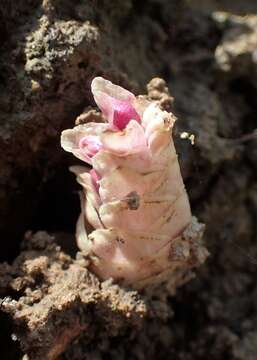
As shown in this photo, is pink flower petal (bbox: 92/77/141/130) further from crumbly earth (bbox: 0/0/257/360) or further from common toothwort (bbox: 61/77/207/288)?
crumbly earth (bbox: 0/0/257/360)

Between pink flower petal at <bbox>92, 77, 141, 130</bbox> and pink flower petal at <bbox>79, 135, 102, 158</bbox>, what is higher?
pink flower petal at <bbox>92, 77, 141, 130</bbox>

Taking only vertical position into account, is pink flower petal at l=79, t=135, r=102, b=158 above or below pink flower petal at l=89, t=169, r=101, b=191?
above

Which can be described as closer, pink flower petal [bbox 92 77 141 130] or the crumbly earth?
pink flower petal [bbox 92 77 141 130]

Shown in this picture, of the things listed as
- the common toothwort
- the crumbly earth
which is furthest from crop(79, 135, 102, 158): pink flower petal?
the crumbly earth

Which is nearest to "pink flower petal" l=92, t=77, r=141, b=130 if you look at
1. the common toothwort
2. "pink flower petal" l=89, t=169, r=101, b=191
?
the common toothwort

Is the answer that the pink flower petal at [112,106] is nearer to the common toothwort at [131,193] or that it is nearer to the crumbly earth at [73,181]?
the common toothwort at [131,193]

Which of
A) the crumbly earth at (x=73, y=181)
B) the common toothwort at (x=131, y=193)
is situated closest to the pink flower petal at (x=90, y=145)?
the common toothwort at (x=131, y=193)

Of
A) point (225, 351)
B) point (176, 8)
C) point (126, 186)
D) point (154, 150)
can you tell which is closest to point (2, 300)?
point (126, 186)

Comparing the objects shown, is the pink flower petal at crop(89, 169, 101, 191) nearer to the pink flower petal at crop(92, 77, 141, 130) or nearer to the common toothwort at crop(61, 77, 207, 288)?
the common toothwort at crop(61, 77, 207, 288)
